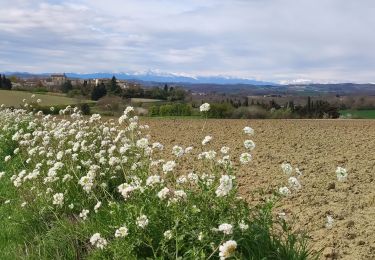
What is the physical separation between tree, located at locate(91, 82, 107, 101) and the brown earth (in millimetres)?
24709

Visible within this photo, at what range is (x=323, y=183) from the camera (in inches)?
377

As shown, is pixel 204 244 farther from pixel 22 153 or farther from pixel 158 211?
pixel 22 153

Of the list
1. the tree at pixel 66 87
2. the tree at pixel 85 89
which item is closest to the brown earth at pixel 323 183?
the tree at pixel 85 89

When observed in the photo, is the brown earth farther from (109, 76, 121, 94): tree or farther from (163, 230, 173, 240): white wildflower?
(109, 76, 121, 94): tree

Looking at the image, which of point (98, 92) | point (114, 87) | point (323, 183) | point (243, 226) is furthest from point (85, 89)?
point (243, 226)

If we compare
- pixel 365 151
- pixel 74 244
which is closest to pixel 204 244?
pixel 74 244

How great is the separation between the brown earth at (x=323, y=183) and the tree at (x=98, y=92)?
24709 millimetres

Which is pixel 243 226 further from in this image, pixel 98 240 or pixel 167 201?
pixel 98 240

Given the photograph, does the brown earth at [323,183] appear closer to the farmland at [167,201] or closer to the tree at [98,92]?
the farmland at [167,201]

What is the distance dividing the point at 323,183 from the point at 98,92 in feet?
120

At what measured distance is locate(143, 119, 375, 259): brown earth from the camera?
6555 mm

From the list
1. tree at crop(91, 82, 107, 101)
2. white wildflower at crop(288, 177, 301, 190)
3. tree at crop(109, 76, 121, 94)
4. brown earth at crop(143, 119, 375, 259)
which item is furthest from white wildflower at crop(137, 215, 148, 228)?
tree at crop(109, 76, 121, 94)

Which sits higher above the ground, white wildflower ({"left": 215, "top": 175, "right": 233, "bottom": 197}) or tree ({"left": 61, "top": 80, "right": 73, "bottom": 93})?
white wildflower ({"left": 215, "top": 175, "right": 233, "bottom": 197})

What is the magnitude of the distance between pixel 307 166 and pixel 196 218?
6810 millimetres
